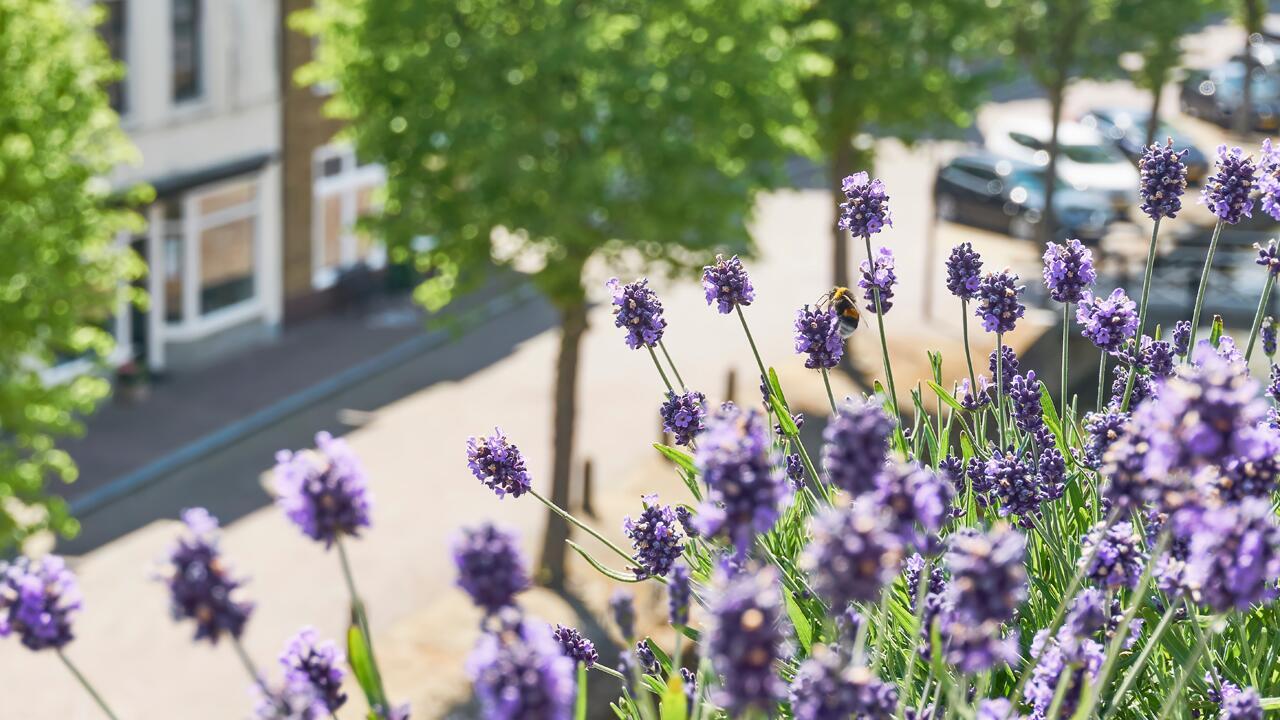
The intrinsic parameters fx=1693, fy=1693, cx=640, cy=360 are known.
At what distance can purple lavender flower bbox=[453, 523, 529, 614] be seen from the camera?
9.04 feet

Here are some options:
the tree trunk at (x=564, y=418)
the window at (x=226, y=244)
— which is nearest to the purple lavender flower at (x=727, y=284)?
the tree trunk at (x=564, y=418)

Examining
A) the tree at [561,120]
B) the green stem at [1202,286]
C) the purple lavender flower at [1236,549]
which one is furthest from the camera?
the tree at [561,120]

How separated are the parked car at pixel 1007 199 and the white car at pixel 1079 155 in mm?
599

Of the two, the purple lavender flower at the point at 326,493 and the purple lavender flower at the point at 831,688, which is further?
the purple lavender flower at the point at 326,493

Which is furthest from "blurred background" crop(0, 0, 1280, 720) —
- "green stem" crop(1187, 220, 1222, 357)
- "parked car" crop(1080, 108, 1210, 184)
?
"green stem" crop(1187, 220, 1222, 357)

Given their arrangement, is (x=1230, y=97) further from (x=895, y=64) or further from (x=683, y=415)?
(x=683, y=415)

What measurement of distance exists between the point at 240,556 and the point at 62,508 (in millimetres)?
5211

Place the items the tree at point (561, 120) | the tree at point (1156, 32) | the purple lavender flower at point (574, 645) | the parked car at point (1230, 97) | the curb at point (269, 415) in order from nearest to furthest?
the purple lavender flower at point (574, 645) < the tree at point (561, 120) < the curb at point (269, 415) < the tree at point (1156, 32) < the parked car at point (1230, 97)

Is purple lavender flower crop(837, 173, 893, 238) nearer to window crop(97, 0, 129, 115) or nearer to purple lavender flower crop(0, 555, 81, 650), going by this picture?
purple lavender flower crop(0, 555, 81, 650)

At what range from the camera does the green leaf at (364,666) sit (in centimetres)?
319

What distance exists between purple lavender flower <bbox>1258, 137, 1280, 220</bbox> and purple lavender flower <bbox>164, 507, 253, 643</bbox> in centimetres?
377

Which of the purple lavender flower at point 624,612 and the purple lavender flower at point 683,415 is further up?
the purple lavender flower at point 624,612

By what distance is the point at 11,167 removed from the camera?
1371 cm

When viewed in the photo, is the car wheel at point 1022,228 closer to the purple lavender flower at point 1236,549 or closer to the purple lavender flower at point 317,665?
the purple lavender flower at point 1236,549
